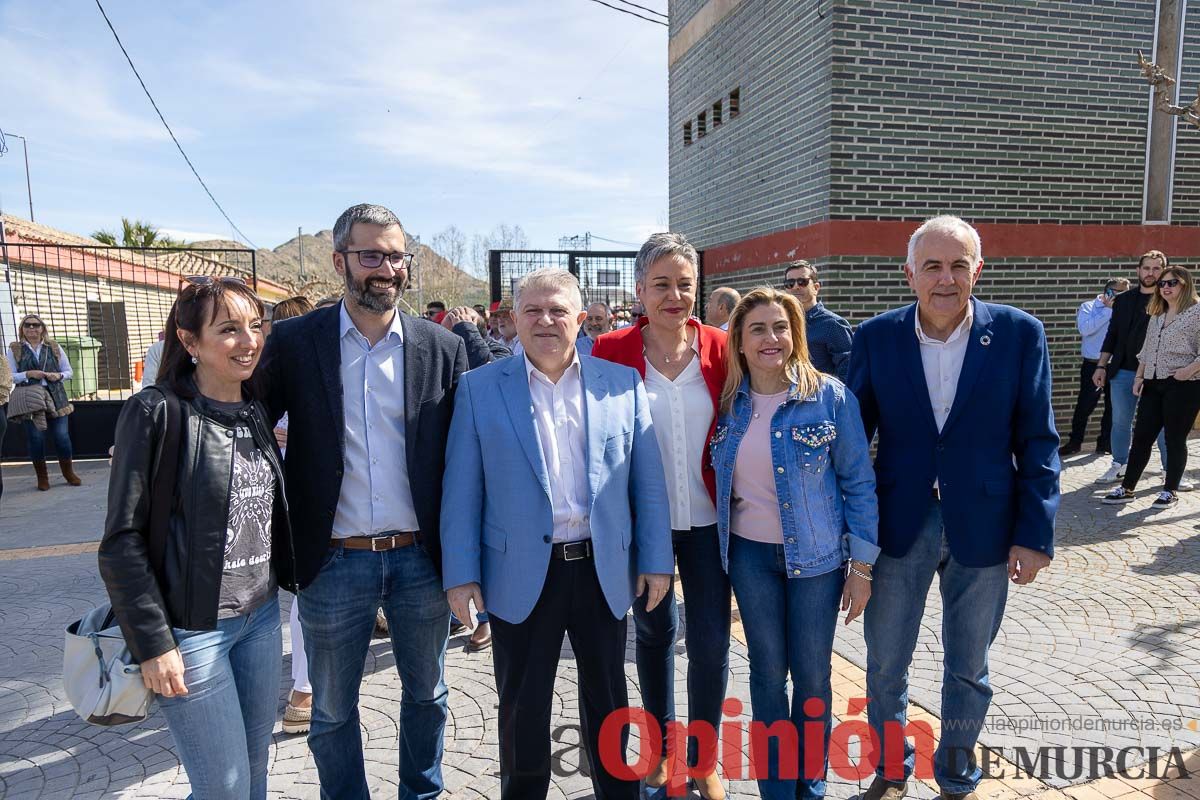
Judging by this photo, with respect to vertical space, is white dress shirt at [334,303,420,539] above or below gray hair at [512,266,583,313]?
below

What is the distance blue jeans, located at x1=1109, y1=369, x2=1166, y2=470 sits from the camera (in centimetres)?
702

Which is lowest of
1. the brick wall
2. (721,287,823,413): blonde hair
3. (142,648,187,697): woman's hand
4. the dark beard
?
(142,648,187,697): woman's hand

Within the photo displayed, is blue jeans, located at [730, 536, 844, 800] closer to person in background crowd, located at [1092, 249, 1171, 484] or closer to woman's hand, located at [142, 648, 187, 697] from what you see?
woman's hand, located at [142, 648, 187, 697]

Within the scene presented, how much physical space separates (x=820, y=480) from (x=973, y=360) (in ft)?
2.28

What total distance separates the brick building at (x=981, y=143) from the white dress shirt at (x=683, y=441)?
18.6 ft

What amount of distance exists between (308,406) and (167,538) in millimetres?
604

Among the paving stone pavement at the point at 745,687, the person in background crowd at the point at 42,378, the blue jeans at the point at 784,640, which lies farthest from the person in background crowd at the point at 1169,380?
the person in background crowd at the point at 42,378

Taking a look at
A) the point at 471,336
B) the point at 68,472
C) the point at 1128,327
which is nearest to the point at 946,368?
the point at 471,336

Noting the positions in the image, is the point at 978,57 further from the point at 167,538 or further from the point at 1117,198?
the point at 167,538

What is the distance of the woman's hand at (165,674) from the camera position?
1.92 meters

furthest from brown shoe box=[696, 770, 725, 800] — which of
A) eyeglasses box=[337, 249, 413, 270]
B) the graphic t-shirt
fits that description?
eyeglasses box=[337, 249, 413, 270]

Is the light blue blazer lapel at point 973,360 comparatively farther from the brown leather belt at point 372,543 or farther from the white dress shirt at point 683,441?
the brown leather belt at point 372,543

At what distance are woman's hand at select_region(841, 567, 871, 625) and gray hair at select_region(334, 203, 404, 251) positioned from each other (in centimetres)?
208

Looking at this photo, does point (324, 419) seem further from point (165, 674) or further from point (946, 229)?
point (946, 229)
